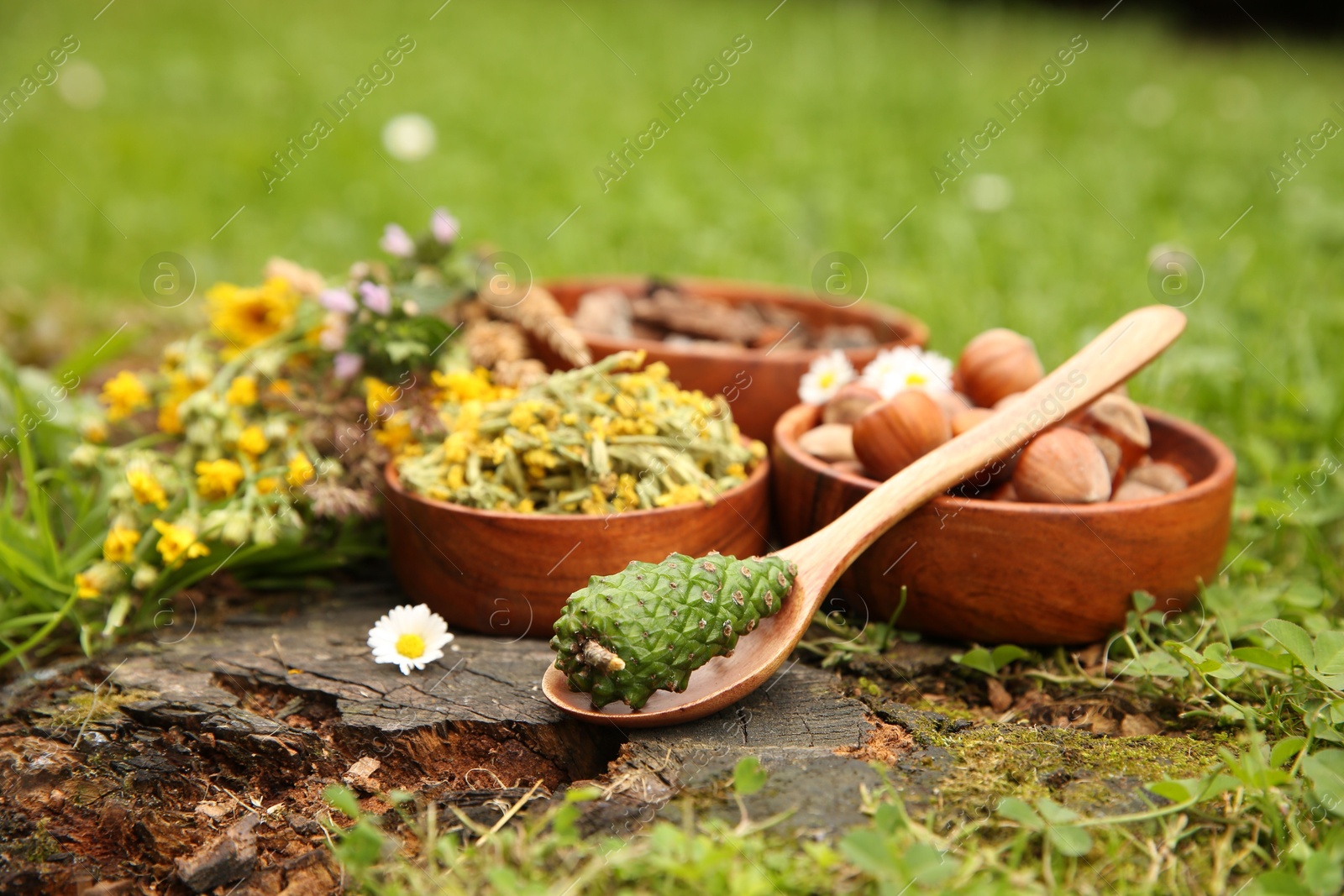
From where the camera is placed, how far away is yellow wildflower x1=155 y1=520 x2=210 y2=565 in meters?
1.57

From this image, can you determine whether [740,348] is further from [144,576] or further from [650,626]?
[144,576]

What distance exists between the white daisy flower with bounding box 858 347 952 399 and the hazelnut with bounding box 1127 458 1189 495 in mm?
346

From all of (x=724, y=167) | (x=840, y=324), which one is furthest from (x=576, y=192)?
(x=840, y=324)

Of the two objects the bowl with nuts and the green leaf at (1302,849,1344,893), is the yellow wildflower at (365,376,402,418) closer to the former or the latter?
the bowl with nuts

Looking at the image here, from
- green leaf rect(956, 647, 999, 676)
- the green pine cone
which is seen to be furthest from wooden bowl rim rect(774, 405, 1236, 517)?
the green pine cone

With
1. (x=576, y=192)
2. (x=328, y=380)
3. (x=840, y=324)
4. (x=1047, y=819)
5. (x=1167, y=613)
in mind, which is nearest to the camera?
(x=1047, y=819)

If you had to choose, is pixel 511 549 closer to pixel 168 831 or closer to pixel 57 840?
pixel 168 831

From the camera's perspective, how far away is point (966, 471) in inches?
58.2

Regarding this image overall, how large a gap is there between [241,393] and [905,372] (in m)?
1.21

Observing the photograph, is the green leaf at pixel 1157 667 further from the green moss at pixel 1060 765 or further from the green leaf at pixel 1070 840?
the green leaf at pixel 1070 840

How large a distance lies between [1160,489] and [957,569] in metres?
0.39

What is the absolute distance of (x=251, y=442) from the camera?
176 centimetres

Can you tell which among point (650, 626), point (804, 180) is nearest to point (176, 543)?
point (650, 626)

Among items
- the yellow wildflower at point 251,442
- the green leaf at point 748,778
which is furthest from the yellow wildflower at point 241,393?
the green leaf at point 748,778
